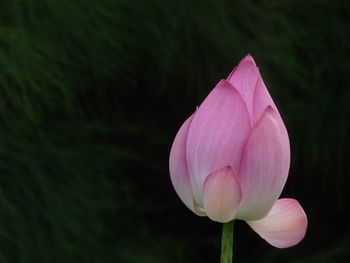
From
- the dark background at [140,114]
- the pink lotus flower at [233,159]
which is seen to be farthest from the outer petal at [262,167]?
the dark background at [140,114]

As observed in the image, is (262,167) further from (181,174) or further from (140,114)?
(140,114)

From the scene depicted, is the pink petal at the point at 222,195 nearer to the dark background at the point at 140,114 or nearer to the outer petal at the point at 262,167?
the outer petal at the point at 262,167

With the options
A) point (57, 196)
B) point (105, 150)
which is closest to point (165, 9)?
point (105, 150)

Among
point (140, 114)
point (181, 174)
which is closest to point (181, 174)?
point (181, 174)

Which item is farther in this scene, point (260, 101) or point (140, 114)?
point (140, 114)

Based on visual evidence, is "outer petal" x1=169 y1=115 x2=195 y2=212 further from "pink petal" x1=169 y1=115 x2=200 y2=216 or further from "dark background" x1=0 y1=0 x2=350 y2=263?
"dark background" x1=0 y1=0 x2=350 y2=263

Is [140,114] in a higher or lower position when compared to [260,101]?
higher

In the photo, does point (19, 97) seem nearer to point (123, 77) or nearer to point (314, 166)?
point (123, 77)
